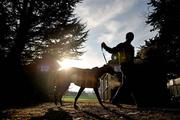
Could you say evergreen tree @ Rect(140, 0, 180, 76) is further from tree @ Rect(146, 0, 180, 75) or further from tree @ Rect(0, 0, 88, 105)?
tree @ Rect(0, 0, 88, 105)

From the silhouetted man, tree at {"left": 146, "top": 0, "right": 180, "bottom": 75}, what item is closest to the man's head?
the silhouetted man

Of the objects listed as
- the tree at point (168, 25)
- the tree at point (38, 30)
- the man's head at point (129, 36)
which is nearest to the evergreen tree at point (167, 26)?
the tree at point (168, 25)

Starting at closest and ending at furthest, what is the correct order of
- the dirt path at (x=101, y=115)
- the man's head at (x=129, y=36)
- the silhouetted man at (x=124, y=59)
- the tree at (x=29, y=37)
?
1. the dirt path at (x=101, y=115)
2. the silhouetted man at (x=124, y=59)
3. the man's head at (x=129, y=36)
4. the tree at (x=29, y=37)

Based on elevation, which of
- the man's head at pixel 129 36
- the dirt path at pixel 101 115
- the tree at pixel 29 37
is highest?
the tree at pixel 29 37

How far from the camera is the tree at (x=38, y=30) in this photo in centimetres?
1532

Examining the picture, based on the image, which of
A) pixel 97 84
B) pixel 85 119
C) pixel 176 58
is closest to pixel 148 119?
pixel 85 119

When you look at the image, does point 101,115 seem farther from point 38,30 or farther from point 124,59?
point 38,30

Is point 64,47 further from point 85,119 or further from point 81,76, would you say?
point 85,119

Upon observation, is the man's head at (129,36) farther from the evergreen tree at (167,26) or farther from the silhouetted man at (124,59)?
the evergreen tree at (167,26)

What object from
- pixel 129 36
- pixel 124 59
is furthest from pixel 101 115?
pixel 129 36

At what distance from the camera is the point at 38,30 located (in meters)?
16.4

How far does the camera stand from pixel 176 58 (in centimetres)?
1598

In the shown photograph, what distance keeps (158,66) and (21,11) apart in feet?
31.5

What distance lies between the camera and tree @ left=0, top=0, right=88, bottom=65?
50.3ft
